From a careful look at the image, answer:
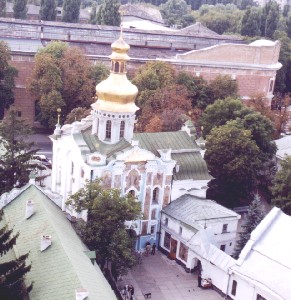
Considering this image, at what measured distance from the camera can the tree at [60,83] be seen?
2398 inches

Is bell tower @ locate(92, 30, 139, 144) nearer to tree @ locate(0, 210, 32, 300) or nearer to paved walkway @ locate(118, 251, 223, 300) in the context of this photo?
paved walkway @ locate(118, 251, 223, 300)

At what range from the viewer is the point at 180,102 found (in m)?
56.7

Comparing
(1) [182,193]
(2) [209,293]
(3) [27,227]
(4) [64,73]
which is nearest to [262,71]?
(4) [64,73]

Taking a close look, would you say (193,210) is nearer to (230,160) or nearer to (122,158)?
(122,158)

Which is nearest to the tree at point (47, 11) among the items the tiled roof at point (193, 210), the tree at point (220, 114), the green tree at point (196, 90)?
the green tree at point (196, 90)

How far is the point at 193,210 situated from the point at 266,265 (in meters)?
7.52

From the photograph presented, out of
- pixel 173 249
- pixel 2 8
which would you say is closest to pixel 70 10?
pixel 2 8

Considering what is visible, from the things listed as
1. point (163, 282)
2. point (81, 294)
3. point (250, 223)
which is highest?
point (81, 294)

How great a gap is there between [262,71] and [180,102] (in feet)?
62.1

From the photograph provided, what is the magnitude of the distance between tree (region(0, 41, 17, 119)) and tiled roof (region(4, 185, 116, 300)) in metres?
28.8

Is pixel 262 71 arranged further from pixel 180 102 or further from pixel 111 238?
pixel 111 238

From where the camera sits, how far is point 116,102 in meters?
40.3

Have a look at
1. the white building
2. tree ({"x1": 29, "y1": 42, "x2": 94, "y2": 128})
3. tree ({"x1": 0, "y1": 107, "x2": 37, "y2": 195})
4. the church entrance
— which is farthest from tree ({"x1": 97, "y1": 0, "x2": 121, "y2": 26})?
the white building

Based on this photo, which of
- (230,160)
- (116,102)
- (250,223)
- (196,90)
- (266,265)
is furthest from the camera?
(196,90)
